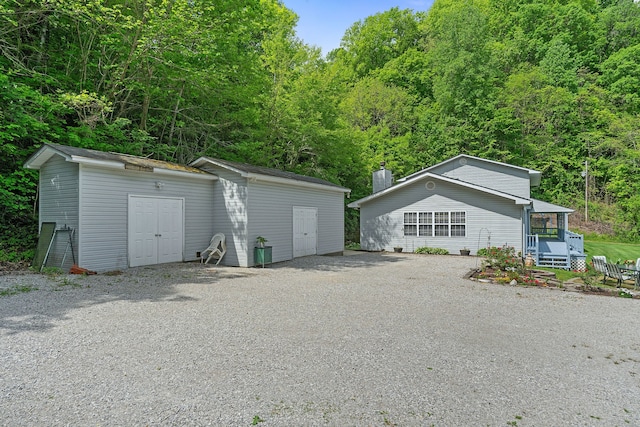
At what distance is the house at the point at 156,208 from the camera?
8.65 m

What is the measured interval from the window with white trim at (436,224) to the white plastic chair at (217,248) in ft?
31.5

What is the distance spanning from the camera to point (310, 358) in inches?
149

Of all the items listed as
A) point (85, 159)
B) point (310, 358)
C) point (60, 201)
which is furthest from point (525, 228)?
point (60, 201)

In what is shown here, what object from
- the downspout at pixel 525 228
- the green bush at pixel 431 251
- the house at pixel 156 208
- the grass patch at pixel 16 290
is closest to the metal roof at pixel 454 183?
the downspout at pixel 525 228

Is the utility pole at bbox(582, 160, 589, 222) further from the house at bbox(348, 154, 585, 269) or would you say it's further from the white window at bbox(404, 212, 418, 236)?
the white window at bbox(404, 212, 418, 236)

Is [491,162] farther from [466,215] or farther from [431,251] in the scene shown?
[431,251]

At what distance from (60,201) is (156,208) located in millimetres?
2279

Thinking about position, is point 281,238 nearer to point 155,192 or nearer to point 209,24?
point 155,192

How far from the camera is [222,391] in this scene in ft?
9.87

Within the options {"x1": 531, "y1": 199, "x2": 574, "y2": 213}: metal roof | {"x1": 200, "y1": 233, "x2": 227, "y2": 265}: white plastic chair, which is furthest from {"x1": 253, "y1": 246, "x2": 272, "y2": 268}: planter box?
{"x1": 531, "y1": 199, "x2": 574, "y2": 213}: metal roof

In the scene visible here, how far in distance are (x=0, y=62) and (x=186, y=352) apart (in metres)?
12.3

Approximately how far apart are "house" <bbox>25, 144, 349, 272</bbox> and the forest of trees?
7.03 feet

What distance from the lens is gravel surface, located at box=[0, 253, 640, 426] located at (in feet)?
8.93

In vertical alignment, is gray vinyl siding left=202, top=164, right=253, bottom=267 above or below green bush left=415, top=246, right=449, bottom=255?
above
